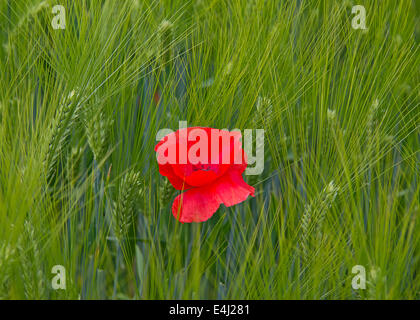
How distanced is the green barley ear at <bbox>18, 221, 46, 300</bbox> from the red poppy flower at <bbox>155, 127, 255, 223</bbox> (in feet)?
0.54

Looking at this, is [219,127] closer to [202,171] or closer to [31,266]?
[202,171]

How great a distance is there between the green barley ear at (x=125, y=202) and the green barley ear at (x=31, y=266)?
3.8 inches

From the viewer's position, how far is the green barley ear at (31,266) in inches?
23.5

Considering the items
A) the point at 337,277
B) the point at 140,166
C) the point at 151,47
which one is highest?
the point at 151,47

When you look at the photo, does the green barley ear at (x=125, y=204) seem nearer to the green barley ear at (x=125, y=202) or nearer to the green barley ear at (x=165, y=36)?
the green barley ear at (x=125, y=202)

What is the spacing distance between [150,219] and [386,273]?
289mm

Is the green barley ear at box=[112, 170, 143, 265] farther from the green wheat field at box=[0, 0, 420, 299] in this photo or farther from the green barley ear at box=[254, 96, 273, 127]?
the green barley ear at box=[254, 96, 273, 127]

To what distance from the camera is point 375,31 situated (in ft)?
2.52

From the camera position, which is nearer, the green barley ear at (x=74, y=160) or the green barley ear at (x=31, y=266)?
the green barley ear at (x=31, y=266)

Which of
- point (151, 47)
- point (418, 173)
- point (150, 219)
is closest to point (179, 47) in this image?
point (151, 47)

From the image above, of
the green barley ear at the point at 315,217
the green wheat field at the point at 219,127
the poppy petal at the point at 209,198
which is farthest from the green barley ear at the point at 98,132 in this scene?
the green barley ear at the point at 315,217

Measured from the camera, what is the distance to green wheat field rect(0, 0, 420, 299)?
2.03 ft

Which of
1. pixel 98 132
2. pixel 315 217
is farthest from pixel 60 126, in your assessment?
pixel 315 217

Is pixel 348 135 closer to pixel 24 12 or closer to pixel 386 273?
pixel 386 273
